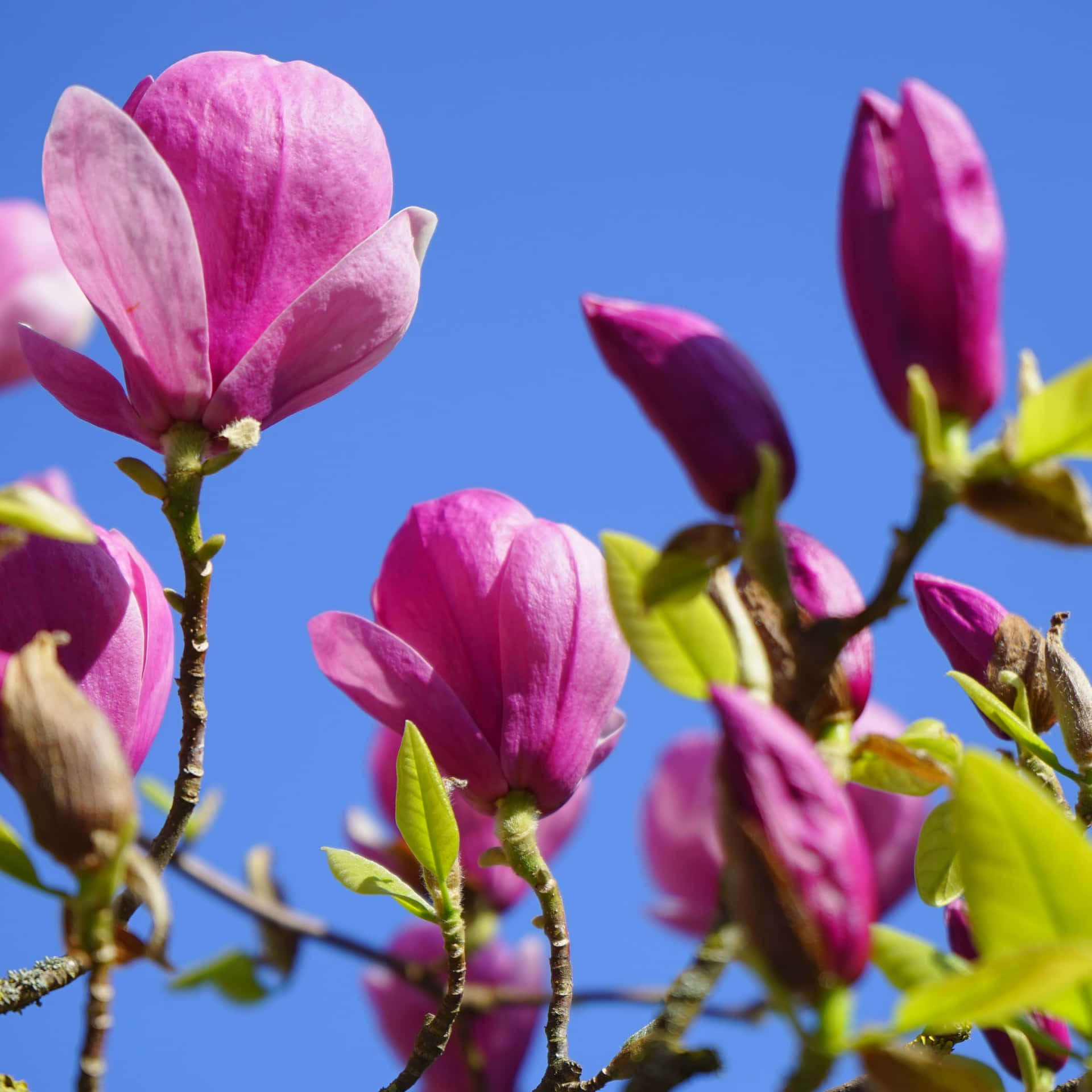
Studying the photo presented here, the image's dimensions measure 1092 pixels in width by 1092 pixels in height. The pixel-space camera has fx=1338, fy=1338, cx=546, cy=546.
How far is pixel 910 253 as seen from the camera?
Result: 492 mm

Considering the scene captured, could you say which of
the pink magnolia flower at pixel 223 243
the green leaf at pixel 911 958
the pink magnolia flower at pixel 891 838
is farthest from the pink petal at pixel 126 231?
the pink magnolia flower at pixel 891 838

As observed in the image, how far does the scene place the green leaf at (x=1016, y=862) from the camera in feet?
1.37

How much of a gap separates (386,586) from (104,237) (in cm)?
25

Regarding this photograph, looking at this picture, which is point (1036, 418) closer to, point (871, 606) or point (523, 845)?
point (871, 606)

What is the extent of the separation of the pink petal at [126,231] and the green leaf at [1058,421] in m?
Result: 0.39

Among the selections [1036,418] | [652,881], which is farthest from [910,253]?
[652,881]

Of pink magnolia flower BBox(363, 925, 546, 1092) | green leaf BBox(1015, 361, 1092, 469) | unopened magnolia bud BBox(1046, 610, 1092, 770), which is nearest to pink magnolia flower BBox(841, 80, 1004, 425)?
green leaf BBox(1015, 361, 1092, 469)

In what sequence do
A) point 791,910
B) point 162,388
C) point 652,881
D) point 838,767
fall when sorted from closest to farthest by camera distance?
1. point 791,910
2. point 838,767
3. point 162,388
4. point 652,881

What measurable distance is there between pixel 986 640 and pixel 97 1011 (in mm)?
515

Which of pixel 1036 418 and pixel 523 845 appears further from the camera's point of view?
pixel 523 845

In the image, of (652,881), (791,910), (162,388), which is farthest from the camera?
(652,881)

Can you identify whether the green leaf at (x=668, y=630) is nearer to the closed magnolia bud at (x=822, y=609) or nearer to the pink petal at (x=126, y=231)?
the closed magnolia bud at (x=822, y=609)

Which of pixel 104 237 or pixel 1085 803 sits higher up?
pixel 104 237

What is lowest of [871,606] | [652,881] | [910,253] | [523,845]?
[652,881]
